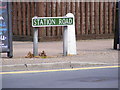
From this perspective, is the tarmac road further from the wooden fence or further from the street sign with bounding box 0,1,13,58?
the wooden fence

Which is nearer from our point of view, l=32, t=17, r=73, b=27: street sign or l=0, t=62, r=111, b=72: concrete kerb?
l=0, t=62, r=111, b=72: concrete kerb

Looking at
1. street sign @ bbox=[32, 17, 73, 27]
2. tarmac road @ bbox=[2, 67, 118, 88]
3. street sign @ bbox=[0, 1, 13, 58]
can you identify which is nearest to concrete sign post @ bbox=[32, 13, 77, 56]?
street sign @ bbox=[32, 17, 73, 27]

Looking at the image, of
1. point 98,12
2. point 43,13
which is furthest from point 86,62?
point 98,12

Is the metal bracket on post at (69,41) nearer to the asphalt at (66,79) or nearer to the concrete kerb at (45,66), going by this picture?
the concrete kerb at (45,66)

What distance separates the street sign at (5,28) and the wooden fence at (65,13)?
31.1ft

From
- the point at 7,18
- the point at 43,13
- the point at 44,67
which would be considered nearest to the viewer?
the point at 44,67

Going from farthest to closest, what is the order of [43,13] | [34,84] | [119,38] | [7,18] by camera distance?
[43,13] < [119,38] < [7,18] < [34,84]

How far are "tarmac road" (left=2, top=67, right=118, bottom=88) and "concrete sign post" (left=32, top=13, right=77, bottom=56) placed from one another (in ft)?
10.3

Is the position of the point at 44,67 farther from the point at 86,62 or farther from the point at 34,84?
the point at 34,84

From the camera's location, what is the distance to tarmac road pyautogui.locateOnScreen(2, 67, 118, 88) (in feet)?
28.6

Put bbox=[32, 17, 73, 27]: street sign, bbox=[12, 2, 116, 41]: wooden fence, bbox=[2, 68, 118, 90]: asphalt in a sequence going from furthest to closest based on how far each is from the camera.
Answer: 1. bbox=[12, 2, 116, 41]: wooden fence
2. bbox=[32, 17, 73, 27]: street sign
3. bbox=[2, 68, 118, 90]: asphalt

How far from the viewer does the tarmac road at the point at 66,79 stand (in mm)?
8711

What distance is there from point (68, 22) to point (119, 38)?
3461 mm

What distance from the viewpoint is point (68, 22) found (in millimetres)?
13930
